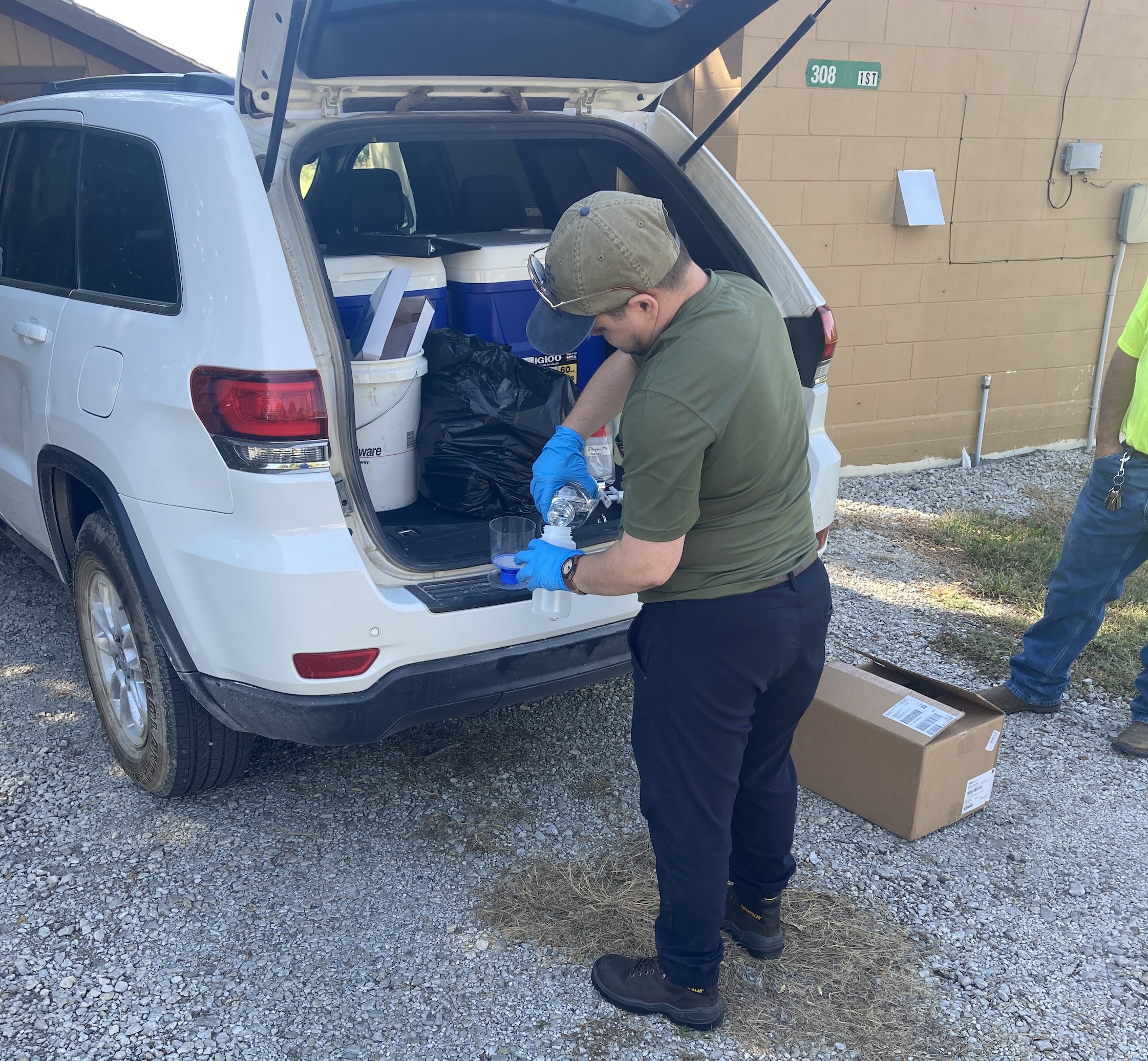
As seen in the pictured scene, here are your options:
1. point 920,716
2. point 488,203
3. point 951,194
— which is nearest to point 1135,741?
point 920,716

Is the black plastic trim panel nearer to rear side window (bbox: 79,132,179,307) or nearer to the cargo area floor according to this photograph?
the cargo area floor

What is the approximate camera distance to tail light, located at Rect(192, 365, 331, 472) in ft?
7.61

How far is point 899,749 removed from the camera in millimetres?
2941

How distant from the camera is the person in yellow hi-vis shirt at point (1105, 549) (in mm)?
3408

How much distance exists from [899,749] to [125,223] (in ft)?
8.32

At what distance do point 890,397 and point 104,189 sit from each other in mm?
4883

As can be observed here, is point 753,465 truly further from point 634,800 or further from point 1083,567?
point 1083,567

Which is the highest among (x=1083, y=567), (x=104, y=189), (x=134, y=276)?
(x=104, y=189)

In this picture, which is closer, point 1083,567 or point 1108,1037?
point 1108,1037

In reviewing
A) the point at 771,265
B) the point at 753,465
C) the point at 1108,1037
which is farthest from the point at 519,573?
the point at 1108,1037

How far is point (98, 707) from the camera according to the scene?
3260mm

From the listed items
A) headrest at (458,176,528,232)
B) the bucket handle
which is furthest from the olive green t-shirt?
headrest at (458,176,528,232)

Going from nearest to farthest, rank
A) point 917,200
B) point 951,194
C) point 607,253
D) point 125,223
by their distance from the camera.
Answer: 1. point 607,253
2. point 125,223
3. point 917,200
4. point 951,194

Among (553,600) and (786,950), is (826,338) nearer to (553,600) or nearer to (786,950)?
(553,600)
